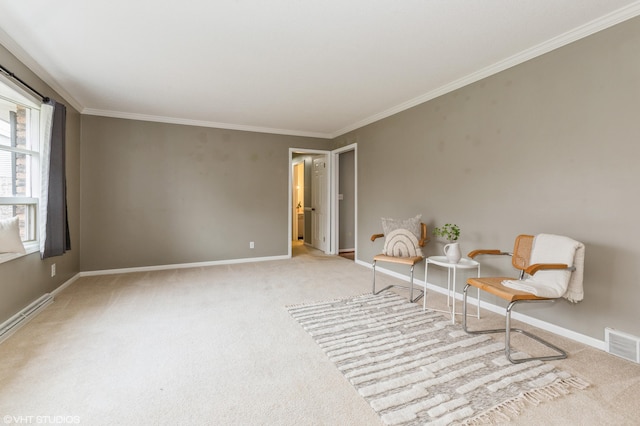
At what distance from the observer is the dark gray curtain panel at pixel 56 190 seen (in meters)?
3.24

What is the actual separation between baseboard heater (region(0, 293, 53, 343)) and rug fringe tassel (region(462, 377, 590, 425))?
11.1ft

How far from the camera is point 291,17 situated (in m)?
2.22

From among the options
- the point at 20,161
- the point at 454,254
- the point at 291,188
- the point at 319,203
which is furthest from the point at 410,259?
the point at 20,161

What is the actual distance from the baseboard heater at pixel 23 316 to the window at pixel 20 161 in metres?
0.55

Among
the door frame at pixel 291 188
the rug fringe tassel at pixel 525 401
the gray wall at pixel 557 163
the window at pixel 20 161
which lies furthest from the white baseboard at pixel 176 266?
the rug fringe tassel at pixel 525 401

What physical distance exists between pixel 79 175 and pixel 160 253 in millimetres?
1584

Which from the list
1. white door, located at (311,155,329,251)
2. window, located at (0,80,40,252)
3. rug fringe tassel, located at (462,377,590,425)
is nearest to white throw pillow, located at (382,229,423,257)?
rug fringe tassel, located at (462,377,590,425)

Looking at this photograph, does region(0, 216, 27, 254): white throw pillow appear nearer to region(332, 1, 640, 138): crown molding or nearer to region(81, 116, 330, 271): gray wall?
region(81, 116, 330, 271): gray wall

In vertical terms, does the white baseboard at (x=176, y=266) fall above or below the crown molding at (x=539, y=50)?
below

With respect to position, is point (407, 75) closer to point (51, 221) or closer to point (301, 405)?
point (301, 405)

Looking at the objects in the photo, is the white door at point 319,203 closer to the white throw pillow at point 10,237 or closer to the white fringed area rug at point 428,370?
the white fringed area rug at point 428,370

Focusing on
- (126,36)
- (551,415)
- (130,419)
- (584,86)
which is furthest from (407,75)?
(130,419)

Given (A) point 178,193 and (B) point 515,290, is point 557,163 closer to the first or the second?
(B) point 515,290

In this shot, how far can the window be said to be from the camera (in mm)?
2805
